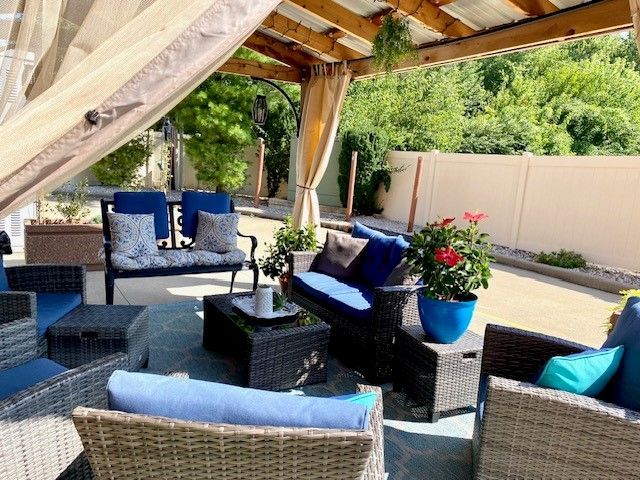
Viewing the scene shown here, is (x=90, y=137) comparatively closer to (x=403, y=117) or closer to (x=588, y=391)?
(x=588, y=391)

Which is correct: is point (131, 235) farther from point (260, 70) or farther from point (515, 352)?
point (515, 352)

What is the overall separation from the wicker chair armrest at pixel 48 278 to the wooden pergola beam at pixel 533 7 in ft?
11.6

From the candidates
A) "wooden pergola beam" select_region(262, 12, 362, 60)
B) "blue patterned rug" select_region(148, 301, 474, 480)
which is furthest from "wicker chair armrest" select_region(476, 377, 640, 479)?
"wooden pergola beam" select_region(262, 12, 362, 60)

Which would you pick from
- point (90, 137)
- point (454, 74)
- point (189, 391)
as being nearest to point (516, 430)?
point (189, 391)

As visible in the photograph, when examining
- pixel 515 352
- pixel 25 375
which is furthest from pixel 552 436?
pixel 25 375

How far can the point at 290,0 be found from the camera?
4.39 m

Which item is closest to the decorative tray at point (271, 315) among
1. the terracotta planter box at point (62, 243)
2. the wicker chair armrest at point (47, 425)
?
the wicker chair armrest at point (47, 425)

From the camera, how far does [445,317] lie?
2.78 metres

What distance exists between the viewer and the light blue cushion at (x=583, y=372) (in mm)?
1911

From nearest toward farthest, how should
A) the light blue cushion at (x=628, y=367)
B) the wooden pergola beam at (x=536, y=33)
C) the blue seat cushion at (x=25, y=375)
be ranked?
the light blue cushion at (x=628, y=367)
the blue seat cushion at (x=25, y=375)
the wooden pergola beam at (x=536, y=33)

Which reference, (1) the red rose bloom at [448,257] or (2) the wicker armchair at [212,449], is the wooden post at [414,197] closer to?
(1) the red rose bloom at [448,257]

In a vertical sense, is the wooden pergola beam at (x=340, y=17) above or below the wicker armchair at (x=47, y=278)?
above

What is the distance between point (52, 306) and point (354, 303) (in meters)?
1.95

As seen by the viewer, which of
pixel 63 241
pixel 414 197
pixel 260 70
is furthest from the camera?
pixel 414 197
